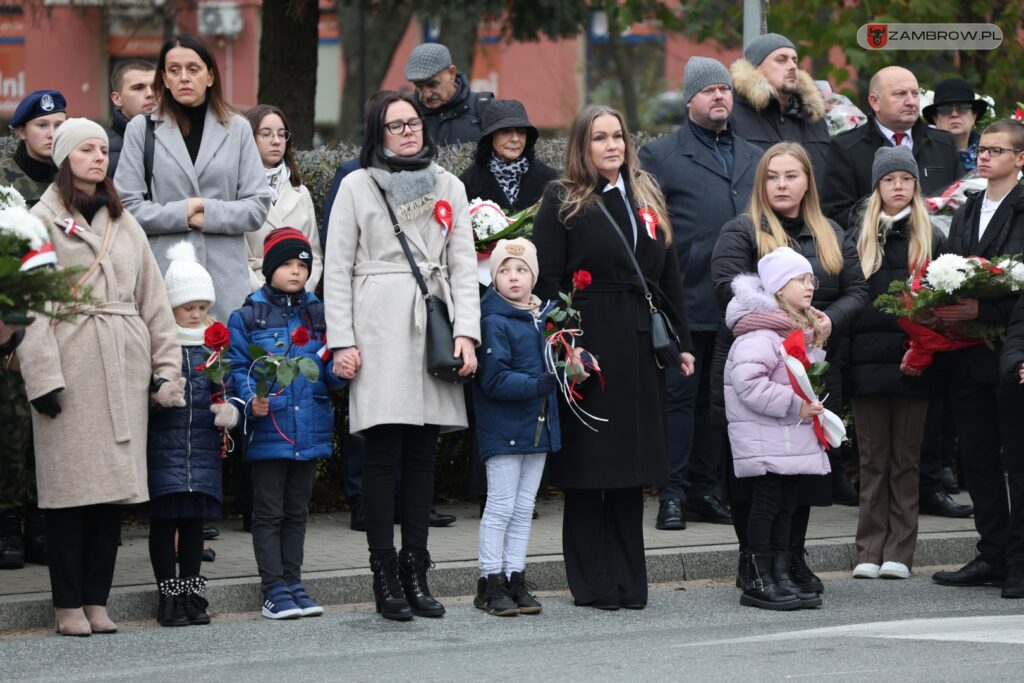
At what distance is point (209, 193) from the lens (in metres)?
8.95

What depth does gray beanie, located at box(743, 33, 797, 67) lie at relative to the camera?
11.0 metres

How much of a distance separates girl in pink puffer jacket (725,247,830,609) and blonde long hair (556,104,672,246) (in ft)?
1.90

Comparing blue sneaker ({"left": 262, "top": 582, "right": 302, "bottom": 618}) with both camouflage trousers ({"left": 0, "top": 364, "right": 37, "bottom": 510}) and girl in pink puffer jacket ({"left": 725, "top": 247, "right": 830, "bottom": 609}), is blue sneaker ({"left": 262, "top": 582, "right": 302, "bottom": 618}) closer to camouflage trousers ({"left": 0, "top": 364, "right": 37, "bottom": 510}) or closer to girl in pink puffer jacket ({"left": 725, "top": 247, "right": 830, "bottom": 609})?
camouflage trousers ({"left": 0, "top": 364, "right": 37, "bottom": 510})

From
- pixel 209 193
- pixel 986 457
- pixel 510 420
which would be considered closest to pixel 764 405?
pixel 510 420

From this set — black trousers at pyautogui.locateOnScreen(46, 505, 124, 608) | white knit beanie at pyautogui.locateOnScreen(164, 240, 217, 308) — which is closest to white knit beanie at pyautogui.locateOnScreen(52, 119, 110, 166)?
white knit beanie at pyautogui.locateOnScreen(164, 240, 217, 308)

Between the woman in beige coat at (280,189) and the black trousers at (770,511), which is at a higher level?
the woman in beige coat at (280,189)

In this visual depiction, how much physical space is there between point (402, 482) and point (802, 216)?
7.88 ft

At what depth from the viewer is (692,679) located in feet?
21.6

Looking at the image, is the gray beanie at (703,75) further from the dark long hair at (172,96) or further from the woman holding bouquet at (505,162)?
the dark long hair at (172,96)

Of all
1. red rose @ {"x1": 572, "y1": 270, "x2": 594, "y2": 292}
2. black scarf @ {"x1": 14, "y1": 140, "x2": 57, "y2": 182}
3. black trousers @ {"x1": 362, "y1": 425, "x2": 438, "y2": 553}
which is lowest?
black trousers @ {"x1": 362, "y1": 425, "x2": 438, "y2": 553}

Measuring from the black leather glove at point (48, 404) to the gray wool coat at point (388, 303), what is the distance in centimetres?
120

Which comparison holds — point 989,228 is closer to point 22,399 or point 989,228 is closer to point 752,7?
point 752,7

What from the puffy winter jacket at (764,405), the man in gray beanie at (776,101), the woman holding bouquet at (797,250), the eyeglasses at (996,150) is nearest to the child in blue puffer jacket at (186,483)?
the puffy winter jacket at (764,405)

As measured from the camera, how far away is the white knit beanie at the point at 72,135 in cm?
778
